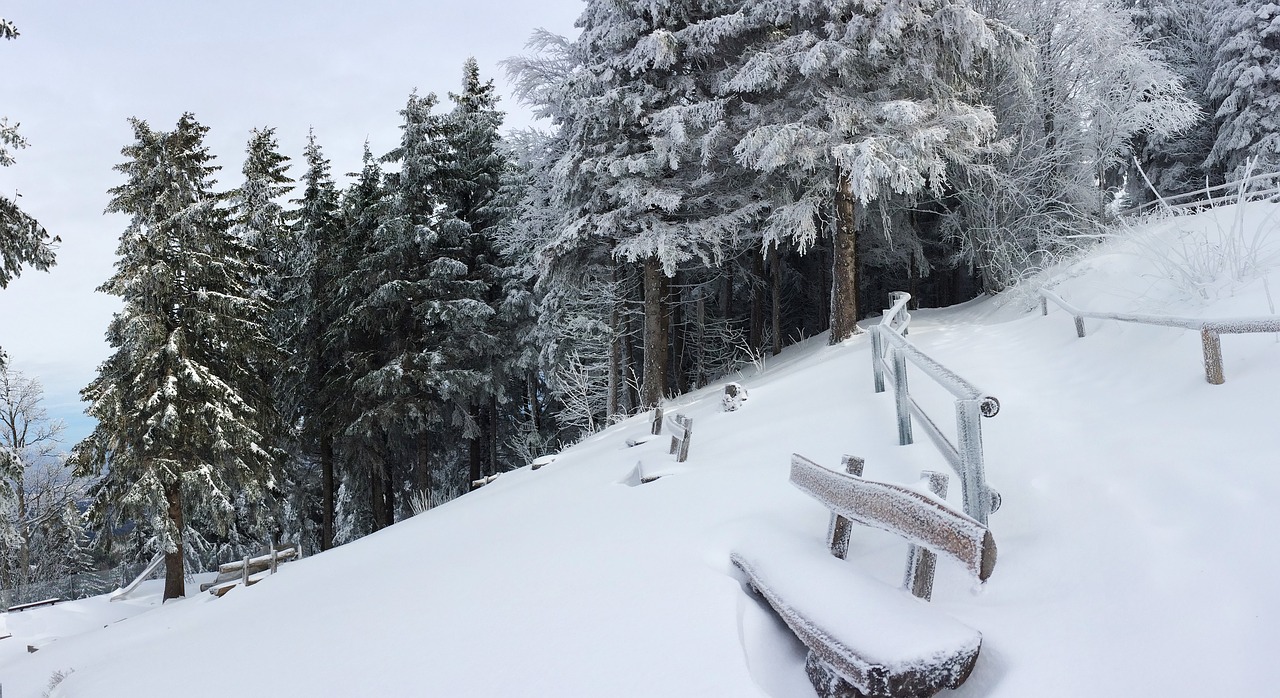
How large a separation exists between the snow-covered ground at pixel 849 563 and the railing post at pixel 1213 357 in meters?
0.07

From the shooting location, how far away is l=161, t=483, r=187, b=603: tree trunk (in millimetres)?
14977

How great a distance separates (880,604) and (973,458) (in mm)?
905

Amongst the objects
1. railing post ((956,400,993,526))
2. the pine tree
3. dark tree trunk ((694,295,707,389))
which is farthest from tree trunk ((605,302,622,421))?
railing post ((956,400,993,526))

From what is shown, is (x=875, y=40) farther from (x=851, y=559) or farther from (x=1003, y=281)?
(x=851, y=559)

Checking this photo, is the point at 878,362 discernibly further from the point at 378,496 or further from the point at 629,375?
the point at 378,496

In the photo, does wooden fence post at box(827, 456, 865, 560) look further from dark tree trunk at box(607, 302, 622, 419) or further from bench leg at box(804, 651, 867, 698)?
dark tree trunk at box(607, 302, 622, 419)

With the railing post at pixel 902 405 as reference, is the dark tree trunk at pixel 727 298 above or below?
above

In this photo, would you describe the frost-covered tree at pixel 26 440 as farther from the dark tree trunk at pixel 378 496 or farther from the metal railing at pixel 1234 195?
the metal railing at pixel 1234 195

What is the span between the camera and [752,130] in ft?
40.9

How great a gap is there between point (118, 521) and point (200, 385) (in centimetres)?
350

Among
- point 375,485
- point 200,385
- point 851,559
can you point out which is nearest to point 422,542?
point 851,559

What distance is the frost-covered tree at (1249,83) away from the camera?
21297 millimetres

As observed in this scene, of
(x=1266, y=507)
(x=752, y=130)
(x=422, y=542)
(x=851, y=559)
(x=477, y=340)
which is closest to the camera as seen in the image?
(x=1266, y=507)

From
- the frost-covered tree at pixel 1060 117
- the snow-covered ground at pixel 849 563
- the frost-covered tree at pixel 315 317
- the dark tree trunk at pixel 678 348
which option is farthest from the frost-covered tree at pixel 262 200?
the frost-covered tree at pixel 1060 117
